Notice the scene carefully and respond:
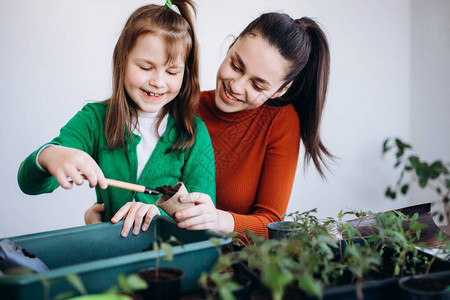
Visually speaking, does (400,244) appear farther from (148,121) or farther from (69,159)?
(148,121)

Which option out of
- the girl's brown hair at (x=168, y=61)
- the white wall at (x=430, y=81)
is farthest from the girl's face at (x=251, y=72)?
the white wall at (x=430, y=81)

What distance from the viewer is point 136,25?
143 cm

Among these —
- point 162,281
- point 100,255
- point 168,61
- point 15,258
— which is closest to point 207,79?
point 168,61

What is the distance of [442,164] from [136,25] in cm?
115

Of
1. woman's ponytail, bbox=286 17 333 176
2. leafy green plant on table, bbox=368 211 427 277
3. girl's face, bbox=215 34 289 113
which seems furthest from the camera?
woman's ponytail, bbox=286 17 333 176

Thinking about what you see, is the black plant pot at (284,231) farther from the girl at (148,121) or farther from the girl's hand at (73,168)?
the girl at (148,121)

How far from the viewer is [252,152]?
1786mm

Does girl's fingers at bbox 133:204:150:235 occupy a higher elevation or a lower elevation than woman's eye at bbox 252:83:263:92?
lower

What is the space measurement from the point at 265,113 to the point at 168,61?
23.2 inches

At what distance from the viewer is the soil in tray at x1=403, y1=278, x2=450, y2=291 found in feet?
2.12

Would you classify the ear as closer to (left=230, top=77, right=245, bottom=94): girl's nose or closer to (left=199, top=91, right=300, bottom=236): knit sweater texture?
(left=199, top=91, right=300, bottom=236): knit sweater texture

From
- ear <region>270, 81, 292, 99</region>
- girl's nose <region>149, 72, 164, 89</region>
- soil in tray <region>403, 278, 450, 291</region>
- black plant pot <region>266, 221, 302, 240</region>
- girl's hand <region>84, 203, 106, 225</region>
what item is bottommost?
girl's hand <region>84, 203, 106, 225</region>

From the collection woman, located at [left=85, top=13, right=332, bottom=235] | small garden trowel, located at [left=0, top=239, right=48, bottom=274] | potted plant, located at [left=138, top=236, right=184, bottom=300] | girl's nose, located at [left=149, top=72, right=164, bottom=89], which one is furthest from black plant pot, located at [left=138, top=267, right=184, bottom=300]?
girl's nose, located at [left=149, top=72, right=164, bottom=89]

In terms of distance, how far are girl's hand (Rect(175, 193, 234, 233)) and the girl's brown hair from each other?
0.44 m
